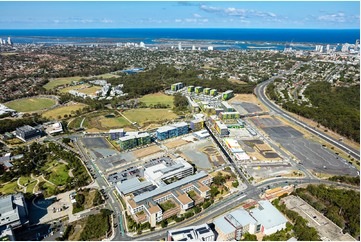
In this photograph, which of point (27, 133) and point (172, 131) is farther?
point (172, 131)

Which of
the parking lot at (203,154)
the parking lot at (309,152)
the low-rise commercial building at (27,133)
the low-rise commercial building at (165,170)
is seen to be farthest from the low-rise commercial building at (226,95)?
the low-rise commercial building at (27,133)

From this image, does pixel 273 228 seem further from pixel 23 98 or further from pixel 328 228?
pixel 23 98

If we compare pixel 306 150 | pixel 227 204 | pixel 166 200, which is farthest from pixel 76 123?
pixel 306 150

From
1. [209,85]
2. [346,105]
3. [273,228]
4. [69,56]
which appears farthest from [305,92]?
[69,56]

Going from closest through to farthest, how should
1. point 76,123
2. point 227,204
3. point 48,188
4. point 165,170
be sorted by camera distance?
point 227,204 → point 48,188 → point 165,170 → point 76,123

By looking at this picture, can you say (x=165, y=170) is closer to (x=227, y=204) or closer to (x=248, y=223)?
(x=227, y=204)

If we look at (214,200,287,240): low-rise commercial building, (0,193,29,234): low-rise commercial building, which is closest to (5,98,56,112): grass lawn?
(0,193,29,234): low-rise commercial building

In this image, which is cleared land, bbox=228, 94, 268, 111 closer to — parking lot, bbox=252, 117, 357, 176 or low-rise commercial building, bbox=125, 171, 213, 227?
parking lot, bbox=252, 117, 357, 176
